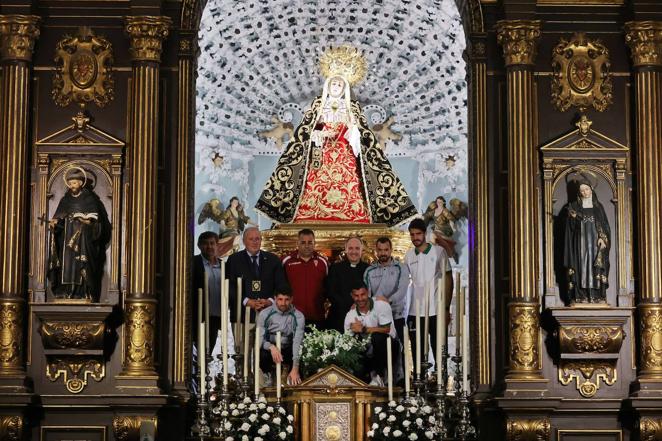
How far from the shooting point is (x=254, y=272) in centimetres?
2002

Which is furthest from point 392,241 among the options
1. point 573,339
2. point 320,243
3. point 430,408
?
point 430,408

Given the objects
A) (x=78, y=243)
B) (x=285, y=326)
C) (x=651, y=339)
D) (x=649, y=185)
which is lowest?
(x=651, y=339)

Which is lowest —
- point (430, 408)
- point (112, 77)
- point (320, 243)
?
point (430, 408)

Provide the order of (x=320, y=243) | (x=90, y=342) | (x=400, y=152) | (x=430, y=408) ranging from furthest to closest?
(x=400, y=152) < (x=320, y=243) < (x=90, y=342) < (x=430, y=408)

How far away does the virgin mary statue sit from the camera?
877 inches

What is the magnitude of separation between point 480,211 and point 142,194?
407 cm

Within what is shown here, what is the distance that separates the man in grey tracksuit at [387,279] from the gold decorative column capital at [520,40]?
278 cm

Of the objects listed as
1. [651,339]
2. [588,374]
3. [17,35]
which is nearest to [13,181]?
[17,35]

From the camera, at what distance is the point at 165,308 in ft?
63.3

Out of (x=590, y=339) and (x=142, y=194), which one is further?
(x=142, y=194)

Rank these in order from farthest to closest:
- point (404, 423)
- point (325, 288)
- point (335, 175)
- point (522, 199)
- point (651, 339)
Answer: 1. point (335, 175)
2. point (325, 288)
3. point (522, 199)
4. point (651, 339)
5. point (404, 423)

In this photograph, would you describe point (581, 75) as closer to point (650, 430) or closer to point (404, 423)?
point (650, 430)

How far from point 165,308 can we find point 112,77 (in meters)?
2.86

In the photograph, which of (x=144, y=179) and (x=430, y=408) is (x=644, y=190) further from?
(x=144, y=179)
